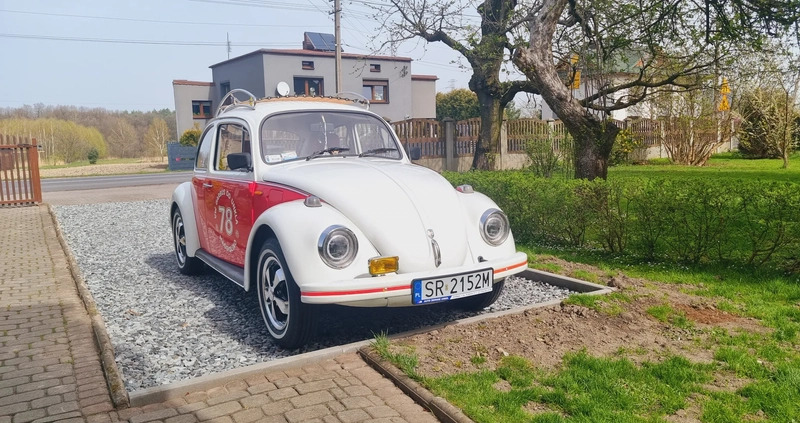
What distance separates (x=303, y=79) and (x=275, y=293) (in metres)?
35.0

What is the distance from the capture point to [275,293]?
470cm

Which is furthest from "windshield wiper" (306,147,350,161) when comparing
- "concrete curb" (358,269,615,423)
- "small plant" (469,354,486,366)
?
"small plant" (469,354,486,366)

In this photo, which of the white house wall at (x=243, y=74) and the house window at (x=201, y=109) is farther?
the house window at (x=201, y=109)

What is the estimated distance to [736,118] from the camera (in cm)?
2239

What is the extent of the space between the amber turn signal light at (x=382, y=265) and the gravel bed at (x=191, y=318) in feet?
3.00

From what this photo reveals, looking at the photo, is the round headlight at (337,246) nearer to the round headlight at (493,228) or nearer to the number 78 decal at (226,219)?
the round headlight at (493,228)

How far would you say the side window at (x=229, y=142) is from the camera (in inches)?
232

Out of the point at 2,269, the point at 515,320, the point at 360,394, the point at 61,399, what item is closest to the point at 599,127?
the point at 515,320

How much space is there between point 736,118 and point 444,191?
21.6 meters

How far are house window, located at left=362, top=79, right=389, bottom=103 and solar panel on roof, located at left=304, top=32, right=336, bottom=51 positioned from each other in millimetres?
3324

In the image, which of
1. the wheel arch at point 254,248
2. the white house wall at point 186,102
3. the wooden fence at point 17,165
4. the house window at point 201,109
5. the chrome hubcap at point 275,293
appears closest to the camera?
the chrome hubcap at point 275,293

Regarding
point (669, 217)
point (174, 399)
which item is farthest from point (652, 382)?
point (669, 217)

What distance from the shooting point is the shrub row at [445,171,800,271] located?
20.2 ft

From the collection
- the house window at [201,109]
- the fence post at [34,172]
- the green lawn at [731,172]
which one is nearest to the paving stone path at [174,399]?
the fence post at [34,172]
